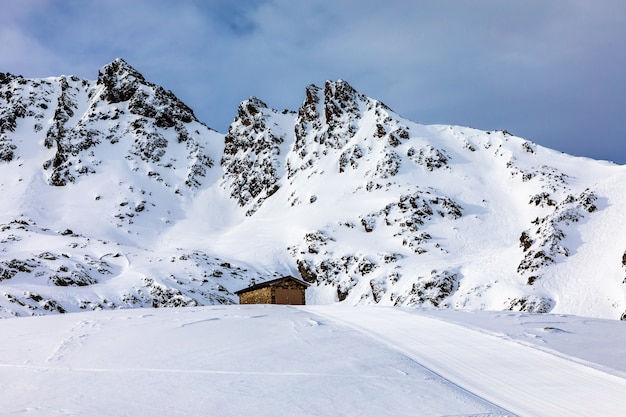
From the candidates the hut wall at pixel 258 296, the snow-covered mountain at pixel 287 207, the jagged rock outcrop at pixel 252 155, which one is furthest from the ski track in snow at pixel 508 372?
the jagged rock outcrop at pixel 252 155

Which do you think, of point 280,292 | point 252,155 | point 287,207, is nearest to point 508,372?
point 280,292

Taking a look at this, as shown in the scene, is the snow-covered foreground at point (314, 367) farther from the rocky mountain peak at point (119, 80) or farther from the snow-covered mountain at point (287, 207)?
the rocky mountain peak at point (119, 80)

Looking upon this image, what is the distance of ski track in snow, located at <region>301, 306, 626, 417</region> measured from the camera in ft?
28.3

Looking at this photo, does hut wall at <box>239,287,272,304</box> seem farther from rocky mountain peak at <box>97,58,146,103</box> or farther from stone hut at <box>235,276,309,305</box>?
rocky mountain peak at <box>97,58,146,103</box>

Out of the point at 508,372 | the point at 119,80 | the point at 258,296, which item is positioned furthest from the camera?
the point at 119,80

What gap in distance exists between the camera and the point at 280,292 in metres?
38.8

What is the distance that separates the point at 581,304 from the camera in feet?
131

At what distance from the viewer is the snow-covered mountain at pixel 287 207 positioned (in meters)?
49.4

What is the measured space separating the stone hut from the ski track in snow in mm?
22013

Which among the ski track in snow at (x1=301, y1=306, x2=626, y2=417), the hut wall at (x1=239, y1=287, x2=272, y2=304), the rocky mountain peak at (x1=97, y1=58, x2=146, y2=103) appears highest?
the rocky mountain peak at (x1=97, y1=58, x2=146, y2=103)

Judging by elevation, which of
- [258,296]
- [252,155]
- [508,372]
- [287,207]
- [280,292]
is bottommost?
[258,296]

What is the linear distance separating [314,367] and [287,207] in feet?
260

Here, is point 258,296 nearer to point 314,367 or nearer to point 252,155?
point 314,367

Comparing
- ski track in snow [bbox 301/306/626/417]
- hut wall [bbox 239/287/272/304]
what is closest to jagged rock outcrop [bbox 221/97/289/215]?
hut wall [bbox 239/287/272/304]
